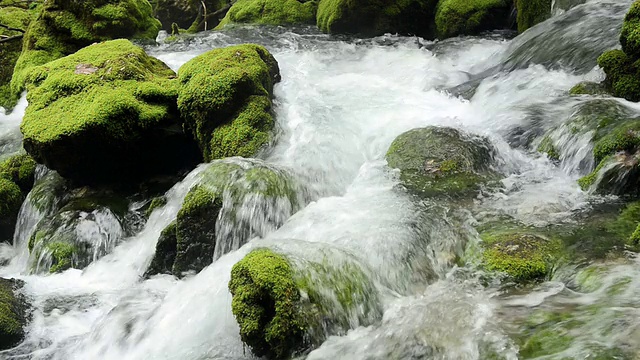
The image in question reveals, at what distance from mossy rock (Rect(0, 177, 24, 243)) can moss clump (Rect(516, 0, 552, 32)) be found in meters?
10.9

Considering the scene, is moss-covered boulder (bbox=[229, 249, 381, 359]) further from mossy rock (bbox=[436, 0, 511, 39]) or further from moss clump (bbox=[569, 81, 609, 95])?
mossy rock (bbox=[436, 0, 511, 39])

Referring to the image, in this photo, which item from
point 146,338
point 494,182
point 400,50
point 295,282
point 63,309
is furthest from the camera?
point 400,50

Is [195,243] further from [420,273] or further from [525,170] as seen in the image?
[525,170]

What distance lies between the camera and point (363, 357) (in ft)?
11.6

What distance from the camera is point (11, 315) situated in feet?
17.0

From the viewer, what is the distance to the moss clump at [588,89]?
696 cm

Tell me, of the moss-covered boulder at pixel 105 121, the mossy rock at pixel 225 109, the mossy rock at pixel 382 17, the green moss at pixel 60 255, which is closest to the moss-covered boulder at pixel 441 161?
the mossy rock at pixel 225 109

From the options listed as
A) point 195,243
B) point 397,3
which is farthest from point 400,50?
point 195,243

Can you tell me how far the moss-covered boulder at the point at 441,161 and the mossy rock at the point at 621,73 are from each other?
1879 mm

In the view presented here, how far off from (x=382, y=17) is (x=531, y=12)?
4281mm

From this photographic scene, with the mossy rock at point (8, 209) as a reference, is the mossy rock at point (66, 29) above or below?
above

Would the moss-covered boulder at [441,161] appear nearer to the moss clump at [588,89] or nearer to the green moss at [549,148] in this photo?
the green moss at [549,148]

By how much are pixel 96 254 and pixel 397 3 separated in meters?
10.6

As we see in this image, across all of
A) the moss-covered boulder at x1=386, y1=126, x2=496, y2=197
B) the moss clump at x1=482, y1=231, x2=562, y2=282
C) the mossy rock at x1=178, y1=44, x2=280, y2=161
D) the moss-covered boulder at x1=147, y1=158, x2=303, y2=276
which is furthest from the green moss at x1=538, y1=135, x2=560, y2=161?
the mossy rock at x1=178, y1=44, x2=280, y2=161
